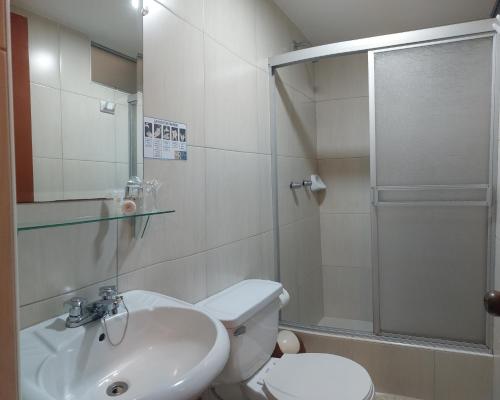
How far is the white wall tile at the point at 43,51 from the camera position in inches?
36.1

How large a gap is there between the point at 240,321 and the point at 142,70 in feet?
3.22

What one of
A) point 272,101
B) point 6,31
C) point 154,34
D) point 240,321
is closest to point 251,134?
point 272,101

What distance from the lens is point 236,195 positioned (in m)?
1.83

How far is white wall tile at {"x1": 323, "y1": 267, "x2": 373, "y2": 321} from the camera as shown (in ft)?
9.67

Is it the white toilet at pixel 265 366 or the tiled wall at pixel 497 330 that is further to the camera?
the tiled wall at pixel 497 330

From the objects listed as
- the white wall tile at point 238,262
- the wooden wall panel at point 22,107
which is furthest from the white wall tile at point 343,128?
the wooden wall panel at point 22,107

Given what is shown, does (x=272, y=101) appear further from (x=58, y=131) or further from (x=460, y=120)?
(x=58, y=131)

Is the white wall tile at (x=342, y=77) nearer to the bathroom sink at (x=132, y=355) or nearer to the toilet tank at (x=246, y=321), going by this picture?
the toilet tank at (x=246, y=321)

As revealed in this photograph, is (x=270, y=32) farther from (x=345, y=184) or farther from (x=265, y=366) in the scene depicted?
(x=265, y=366)

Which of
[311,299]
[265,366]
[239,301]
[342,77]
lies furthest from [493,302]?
[342,77]

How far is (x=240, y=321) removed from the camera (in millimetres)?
1308

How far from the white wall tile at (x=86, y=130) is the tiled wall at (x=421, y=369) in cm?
164

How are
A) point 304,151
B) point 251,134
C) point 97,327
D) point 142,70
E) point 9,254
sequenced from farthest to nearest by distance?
point 304,151 < point 251,134 < point 142,70 < point 97,327 < point 9,254

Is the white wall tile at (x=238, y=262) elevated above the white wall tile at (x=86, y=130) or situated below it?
below
